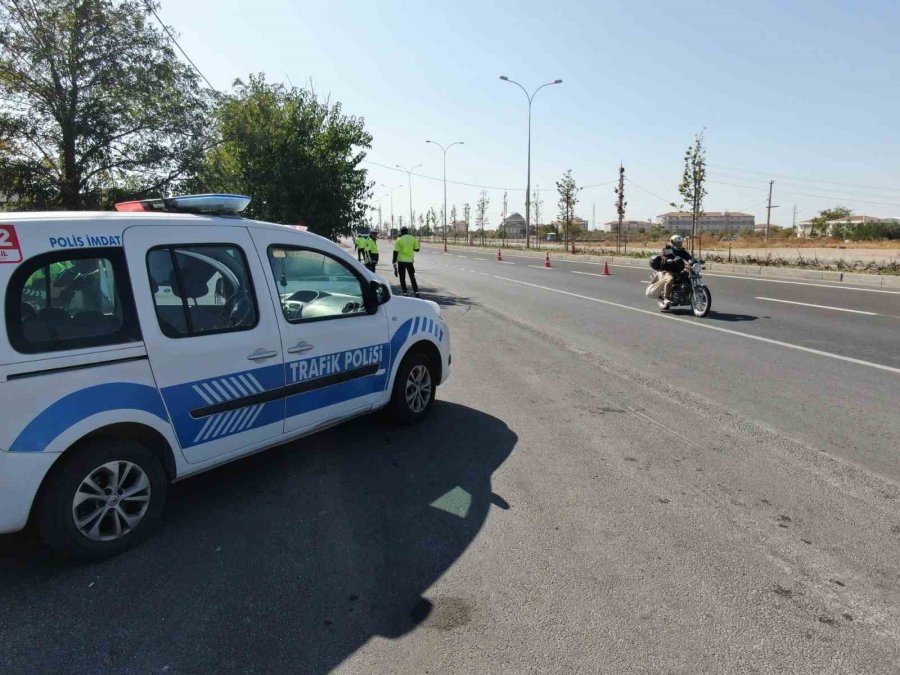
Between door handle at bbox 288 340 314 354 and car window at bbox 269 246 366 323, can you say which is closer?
door handle at bbox 288 340 314 354

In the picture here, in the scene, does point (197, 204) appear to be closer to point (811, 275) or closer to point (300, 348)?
point (300, 348)

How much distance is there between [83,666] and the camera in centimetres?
242

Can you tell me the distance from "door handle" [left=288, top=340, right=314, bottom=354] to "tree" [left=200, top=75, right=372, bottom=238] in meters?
14.6

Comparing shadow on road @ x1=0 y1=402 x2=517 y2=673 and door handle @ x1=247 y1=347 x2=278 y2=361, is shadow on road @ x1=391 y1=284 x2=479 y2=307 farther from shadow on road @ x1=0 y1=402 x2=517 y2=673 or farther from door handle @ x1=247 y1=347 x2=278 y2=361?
door handle @ x1=247 y1=347 x2=278 y2=361

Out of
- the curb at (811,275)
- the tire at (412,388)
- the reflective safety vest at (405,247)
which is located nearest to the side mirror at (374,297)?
the tire at (412,388)

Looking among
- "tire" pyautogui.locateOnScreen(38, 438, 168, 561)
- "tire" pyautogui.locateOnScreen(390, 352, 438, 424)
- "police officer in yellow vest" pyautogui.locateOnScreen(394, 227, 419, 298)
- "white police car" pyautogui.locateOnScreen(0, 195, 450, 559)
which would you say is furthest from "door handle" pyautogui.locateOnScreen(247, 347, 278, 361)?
"police officer in yellow vest" pyautogui.locateOnScreen(394, 227, 419, 298)

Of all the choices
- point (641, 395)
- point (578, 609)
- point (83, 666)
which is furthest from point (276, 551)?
point (641, 395)

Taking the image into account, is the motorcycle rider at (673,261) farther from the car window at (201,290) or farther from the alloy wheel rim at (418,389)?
the car window at (201,290)

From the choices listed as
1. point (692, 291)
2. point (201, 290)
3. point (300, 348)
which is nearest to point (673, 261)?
point (692, 291)

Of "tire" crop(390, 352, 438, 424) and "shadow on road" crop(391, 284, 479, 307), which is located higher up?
"tire" crop(390, 352, 438, 424)

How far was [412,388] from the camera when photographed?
5.29 meters

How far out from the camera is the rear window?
2.88m

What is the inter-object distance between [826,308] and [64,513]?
14.0 m

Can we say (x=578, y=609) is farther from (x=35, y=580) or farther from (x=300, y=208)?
(x=300, y=208)
